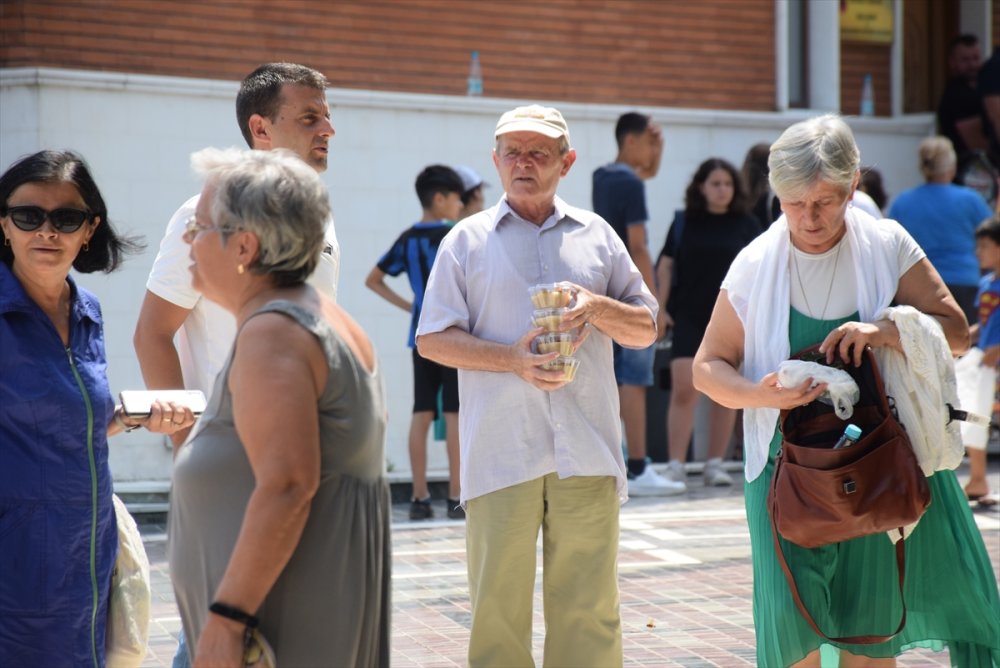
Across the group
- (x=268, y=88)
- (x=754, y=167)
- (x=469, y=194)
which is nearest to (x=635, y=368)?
(x=469, y=194)

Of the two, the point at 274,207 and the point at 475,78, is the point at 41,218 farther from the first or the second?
the point at 475,78

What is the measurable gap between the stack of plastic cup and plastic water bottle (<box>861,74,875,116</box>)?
1183 cm

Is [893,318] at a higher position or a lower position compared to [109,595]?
higher

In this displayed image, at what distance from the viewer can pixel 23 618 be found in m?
3.95

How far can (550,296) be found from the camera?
4.64 metres

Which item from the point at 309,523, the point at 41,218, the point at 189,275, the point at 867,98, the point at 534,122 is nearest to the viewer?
the point at 309,523

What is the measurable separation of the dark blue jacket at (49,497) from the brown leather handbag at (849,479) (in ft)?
6.53

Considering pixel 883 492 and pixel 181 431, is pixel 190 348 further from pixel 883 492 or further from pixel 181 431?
pixel 883 492

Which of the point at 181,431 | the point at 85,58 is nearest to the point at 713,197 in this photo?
the point at 85,58

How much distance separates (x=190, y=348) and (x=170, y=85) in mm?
7251

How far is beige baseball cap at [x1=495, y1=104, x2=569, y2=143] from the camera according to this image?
198 inches

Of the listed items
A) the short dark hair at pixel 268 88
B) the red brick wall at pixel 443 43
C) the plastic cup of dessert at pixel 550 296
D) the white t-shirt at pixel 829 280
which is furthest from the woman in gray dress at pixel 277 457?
the red brick wall at pixel 443 43

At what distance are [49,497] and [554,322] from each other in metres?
1.55

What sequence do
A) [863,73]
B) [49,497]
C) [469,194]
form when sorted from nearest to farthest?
1. [49,497]
2. [469,194]
3. [863,73]
